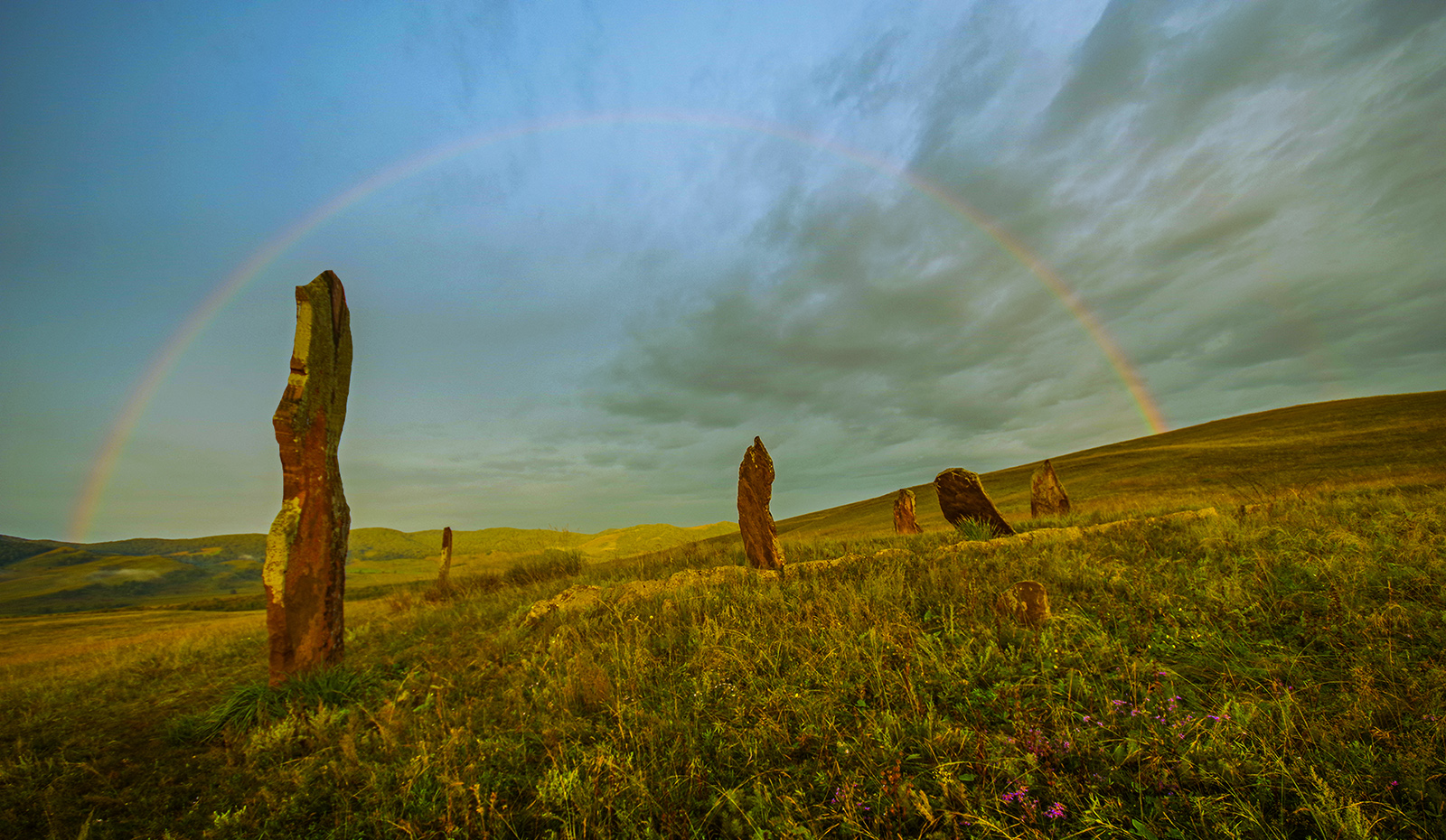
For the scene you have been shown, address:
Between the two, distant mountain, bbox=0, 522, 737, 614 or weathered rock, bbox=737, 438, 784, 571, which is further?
distant mountain, bbox=0, 522, 737, 614

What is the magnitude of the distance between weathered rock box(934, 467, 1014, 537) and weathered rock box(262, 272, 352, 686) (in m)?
11.1

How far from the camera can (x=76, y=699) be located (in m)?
6.72

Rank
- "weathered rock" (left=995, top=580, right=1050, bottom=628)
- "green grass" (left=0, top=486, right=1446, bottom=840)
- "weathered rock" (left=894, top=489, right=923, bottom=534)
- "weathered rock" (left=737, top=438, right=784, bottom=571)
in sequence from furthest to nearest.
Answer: "weathered rock" (left=894, top=489, right=923, bottom=534) → "weathered rock" (left=737, top=438, right=784, bottom=571) → "weathered rock" (left=995, top=580, right=1050, bottom=628) → "green grass" (left=0, top=486, right=1446, bottom=840)

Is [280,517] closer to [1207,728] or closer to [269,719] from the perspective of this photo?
[269,719]

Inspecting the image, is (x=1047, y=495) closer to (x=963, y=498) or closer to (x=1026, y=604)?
(x=963, y=498)

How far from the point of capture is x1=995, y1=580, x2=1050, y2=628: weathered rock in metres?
4.59

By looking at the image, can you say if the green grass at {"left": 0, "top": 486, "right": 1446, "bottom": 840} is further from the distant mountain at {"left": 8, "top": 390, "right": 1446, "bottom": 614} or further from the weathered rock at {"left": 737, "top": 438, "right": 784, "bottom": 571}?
the distant mountain at {"left": 8, "top": 390, "right": 1446, "bottom": 614}

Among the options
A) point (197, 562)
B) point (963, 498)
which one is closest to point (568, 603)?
point (963, 498)

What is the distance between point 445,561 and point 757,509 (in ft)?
32.0

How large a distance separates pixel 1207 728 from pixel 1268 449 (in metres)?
39.1

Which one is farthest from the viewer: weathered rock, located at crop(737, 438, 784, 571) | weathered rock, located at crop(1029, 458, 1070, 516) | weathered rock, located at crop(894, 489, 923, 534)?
weathered rock, located at crop(894, 489, 923, 534)

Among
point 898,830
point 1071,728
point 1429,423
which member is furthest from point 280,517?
point 1429,423

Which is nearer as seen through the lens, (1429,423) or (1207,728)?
(1207,728)

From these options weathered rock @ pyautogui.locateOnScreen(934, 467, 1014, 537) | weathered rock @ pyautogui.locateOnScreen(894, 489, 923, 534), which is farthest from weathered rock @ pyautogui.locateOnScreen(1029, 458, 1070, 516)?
weathered rock @ pyautogui.locateOnScreen(934, 467, 1014, 537)
